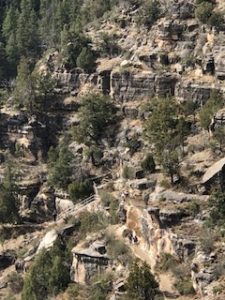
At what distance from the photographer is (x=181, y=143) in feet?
207

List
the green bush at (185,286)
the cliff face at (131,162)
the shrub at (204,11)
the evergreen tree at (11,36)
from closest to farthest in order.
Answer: the green bush at (185,286), the cliff face at (131,162), the shrub at (204,11), the evergreen tree at (11,36)

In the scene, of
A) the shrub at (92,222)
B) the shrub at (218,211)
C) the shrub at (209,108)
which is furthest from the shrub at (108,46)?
the shrub at (218,211)

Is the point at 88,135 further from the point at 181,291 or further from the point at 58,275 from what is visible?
the point at 181,291

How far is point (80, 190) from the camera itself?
6975 cm

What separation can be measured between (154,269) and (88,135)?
100.0 feet

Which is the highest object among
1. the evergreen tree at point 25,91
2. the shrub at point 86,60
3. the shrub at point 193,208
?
the shrub at point 86,60

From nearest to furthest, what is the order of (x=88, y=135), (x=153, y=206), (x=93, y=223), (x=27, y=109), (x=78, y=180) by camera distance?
(x=153, y=206)
(x=93, y=223)
(x=78, y=180)
(x=88, y=135)
(x=27, y=109)

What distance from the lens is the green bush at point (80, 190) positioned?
2749 inches

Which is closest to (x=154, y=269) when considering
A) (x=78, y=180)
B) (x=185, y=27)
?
(x=78, y=180)

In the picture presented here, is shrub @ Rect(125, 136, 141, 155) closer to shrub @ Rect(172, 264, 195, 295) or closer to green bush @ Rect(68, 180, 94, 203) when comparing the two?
green bush @ Rect(68, 180, 94, 203)

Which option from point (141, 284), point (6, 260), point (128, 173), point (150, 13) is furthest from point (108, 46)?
point (141, 284)

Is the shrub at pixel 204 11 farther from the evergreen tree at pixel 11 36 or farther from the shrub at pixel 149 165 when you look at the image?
the evergreen tree at pixel 11 36

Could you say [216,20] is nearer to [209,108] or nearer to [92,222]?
[209,108]

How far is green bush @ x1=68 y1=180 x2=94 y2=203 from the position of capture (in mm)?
69812
